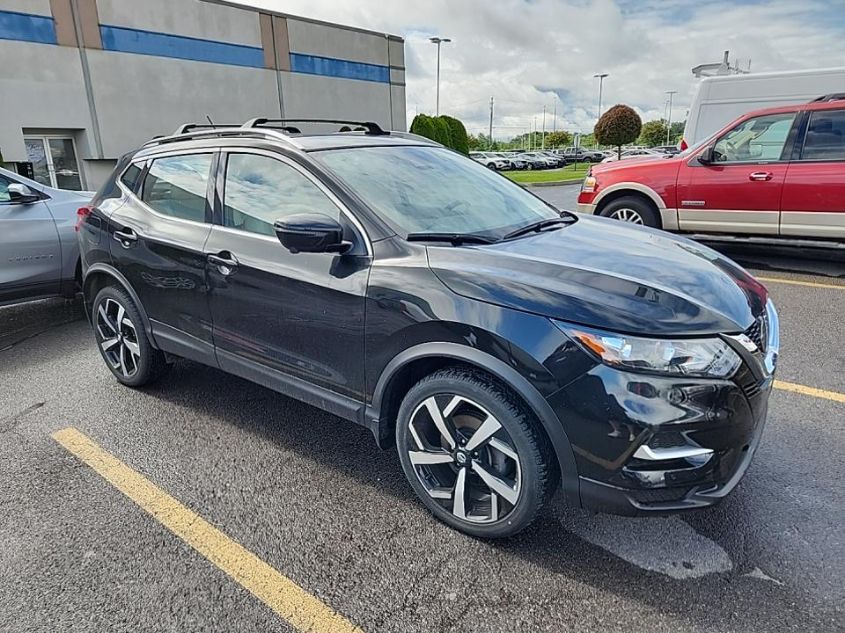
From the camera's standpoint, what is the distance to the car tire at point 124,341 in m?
3.73

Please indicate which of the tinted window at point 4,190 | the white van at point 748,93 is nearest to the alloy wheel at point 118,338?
the tinted window at point 4,190

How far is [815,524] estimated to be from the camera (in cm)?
242

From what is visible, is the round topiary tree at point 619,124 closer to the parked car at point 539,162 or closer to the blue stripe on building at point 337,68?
the parked car at point 539,162

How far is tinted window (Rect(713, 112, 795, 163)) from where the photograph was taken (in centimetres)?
638

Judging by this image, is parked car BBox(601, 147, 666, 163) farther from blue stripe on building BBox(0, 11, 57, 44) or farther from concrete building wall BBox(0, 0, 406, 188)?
blue stripe on building BBox(0, 11, 57, 44)

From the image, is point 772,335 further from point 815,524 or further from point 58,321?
point 58,321

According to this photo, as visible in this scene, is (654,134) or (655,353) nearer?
(655,353)

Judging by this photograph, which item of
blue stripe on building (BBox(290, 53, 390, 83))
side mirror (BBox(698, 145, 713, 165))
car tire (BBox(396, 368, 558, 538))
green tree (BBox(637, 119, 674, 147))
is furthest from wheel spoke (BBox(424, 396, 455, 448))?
green tree (BBox(637, 119, 674, 147))

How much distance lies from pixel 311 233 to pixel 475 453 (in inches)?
44.3

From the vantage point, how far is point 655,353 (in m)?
1.96

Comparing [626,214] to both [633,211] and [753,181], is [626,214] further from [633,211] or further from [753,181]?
[753,181]

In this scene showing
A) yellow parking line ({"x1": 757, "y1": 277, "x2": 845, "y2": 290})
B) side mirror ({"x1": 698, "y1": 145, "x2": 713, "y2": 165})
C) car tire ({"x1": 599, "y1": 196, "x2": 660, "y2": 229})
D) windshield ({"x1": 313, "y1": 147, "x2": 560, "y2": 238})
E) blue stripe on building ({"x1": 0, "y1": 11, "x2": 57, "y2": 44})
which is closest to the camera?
windshield ({"x1": 313, "y1": 147, "x2": 560, "y2": 238})

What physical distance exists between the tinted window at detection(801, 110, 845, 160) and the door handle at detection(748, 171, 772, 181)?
0.35 meters

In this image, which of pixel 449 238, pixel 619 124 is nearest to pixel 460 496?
pixel 449 238
